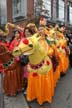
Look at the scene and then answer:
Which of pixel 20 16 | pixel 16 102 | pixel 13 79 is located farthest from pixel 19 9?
pixel 16 102

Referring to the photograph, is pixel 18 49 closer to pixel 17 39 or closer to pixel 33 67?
pixel 33 67

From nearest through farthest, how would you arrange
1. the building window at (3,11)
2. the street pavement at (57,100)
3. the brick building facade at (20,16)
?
the street pavement at (57,100)
the brick building facade at (20,16)
the building window at (3,11)

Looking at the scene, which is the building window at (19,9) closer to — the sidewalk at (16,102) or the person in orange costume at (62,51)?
the person in orange costume at (62,51)

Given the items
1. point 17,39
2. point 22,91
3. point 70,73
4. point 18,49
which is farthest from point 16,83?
point 70,73

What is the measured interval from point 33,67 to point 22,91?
5.47 feet

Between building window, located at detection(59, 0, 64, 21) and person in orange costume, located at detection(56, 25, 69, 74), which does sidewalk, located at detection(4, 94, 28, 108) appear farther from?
building window, located at detection(59, 0, 64, 21)

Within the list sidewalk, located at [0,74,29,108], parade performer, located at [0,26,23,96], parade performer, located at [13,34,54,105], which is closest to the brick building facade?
parade performer, located at [0,26,23,96]

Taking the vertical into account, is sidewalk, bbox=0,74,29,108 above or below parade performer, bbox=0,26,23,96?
below

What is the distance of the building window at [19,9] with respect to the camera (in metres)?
27.5

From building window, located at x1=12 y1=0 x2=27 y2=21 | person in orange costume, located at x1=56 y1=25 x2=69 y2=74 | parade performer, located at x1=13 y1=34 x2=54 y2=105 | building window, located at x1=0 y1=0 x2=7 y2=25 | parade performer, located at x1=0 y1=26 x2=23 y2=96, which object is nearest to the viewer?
parade performer, located at x1=13 y1=34 x2=54 y2=105

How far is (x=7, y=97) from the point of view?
8.42 m

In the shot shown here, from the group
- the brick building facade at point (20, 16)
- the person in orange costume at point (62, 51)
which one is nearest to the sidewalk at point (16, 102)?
the person in orange costume at point (62, 51)

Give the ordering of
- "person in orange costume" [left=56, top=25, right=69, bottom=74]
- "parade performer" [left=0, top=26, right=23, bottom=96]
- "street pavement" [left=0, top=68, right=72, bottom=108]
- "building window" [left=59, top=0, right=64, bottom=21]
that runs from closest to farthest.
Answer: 1. "street pavement" [left=0, top=68, right=72, bottom=108]
2. "parade performer" [left=0, top=26, right=23, bottom=96]
3. "person in orange costume" [left=56, top=25, right=69, bottom=74]
4. "building window" [left=59, top=0, right=64, bottom=21]

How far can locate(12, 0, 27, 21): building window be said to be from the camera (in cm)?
2754
